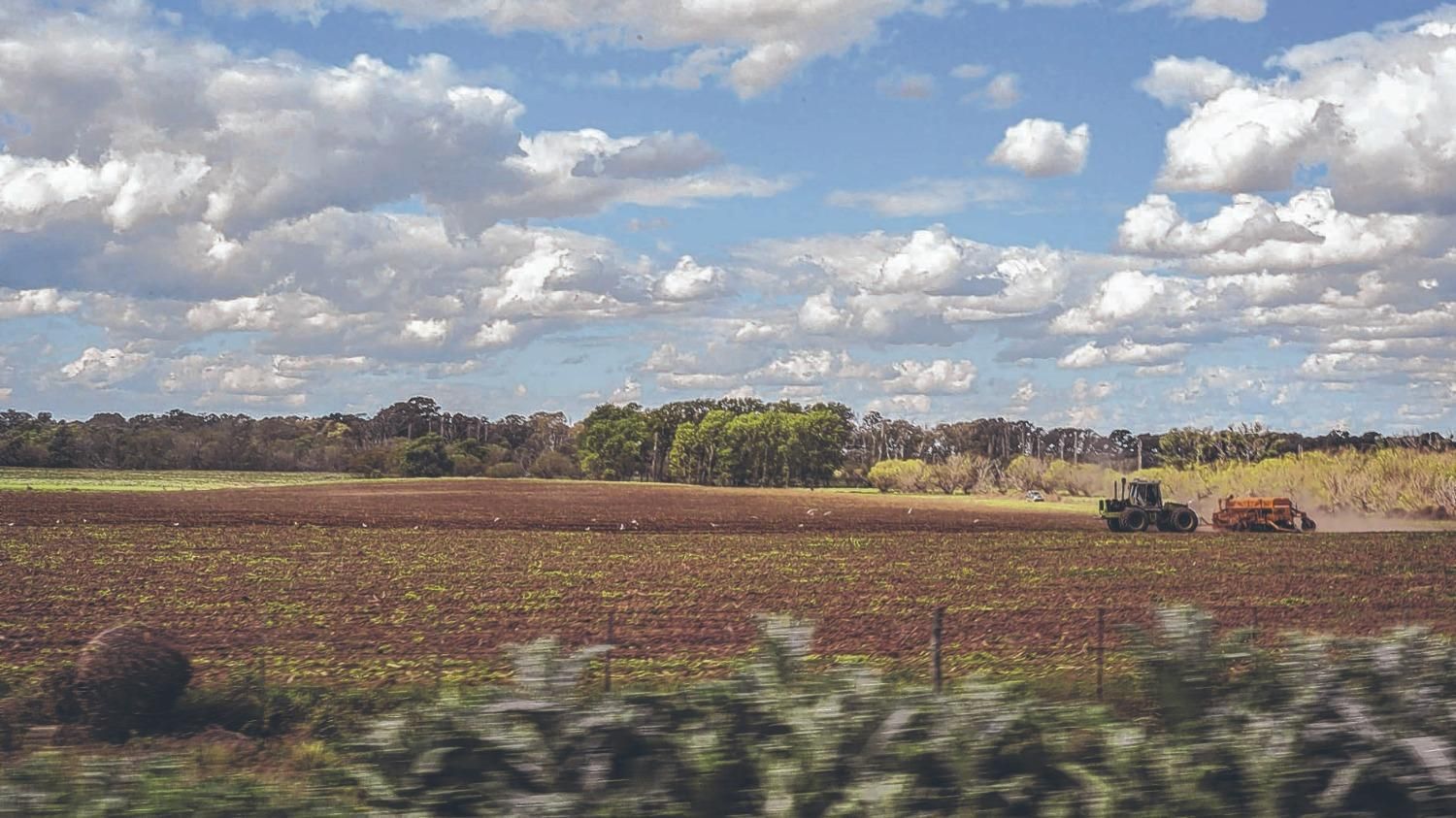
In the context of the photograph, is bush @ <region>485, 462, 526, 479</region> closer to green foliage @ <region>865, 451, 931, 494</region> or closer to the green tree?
the green tree

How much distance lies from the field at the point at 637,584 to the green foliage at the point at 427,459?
81.4 metres

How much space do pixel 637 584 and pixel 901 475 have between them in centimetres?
10361

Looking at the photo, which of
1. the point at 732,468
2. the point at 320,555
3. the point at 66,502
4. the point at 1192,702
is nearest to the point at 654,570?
the point at 320,555

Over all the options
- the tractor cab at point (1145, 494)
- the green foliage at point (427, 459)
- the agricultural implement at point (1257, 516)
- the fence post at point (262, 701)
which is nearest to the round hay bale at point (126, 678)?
the fence post at point (262, 701)

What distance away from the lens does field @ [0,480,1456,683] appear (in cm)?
1725

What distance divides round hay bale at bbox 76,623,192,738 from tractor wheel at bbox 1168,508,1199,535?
1680 inches

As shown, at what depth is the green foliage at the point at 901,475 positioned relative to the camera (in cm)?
12938

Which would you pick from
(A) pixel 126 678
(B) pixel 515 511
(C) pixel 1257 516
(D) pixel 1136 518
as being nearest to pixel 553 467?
(B) pixel 515 511

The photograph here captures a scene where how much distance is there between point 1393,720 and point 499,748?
4.74 m

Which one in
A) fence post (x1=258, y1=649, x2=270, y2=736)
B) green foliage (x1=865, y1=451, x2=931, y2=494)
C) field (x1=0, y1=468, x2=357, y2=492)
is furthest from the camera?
green foliage (x1=865, y1=451, x2=931, y2=494)

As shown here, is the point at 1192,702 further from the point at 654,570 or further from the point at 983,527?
the point at 983,527

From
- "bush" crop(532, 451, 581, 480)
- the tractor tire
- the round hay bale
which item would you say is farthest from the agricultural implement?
"bush" crop(532, 451, 581, 480)

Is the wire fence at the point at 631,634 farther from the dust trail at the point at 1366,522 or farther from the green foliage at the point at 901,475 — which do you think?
the green foliage at the point at 901,475

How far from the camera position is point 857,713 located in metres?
6.64
